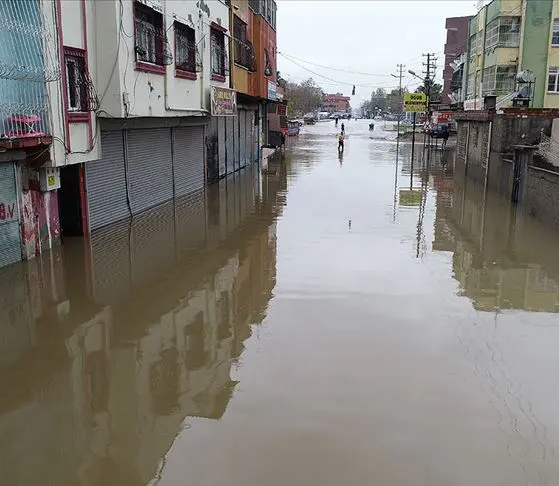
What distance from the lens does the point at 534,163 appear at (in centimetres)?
1959

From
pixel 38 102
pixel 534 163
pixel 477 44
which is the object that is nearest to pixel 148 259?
pixel 38 102

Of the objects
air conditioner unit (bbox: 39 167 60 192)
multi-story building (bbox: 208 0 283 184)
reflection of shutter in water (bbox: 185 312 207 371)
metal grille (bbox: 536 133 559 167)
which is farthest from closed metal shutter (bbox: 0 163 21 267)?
metal grille (bbox: 536 133 559 167)

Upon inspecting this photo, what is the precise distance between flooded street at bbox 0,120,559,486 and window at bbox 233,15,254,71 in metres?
13.5

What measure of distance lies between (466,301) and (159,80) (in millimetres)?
10725

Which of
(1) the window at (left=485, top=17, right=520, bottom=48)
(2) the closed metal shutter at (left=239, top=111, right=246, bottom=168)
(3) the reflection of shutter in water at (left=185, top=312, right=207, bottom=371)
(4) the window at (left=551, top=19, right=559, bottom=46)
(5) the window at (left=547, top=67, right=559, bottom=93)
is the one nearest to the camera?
(3) the reflection of shutter in water at (left=185, top=312, right=207, bottom=371)

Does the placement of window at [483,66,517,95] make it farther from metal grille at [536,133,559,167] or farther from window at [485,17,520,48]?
metal grille at [536,133,559,167]

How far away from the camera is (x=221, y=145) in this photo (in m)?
27.0

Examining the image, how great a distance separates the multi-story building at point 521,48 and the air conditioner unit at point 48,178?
25696 millimetres

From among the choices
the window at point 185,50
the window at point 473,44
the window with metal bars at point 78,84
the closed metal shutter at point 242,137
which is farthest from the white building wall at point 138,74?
the window at point 473,44

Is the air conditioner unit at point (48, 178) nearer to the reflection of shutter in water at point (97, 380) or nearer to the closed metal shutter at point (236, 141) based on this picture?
the reflection of shutter in water at point (97, 380)

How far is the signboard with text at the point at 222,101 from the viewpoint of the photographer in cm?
2161

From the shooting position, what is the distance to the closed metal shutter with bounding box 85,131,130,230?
14.9m

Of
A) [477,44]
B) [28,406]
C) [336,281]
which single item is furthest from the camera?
[477,44]

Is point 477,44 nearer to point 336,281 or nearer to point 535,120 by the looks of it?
point 535,120
